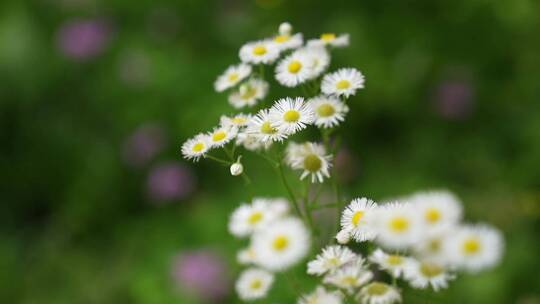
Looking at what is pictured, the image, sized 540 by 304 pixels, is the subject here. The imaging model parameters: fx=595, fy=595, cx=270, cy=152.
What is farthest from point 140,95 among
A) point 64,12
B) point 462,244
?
point 462,244

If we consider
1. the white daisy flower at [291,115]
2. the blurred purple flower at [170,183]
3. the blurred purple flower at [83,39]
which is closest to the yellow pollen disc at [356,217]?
the white daisy flower at [291,115]

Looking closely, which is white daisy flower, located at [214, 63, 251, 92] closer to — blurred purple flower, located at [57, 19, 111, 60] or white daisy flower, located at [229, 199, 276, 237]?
white daisy flower, located at [229, 199, 276, 237]

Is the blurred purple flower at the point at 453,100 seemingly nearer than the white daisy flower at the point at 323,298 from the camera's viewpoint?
No

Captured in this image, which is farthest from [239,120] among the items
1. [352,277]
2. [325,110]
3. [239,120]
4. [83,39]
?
[83,39]

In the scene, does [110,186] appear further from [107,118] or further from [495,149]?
[495,149]

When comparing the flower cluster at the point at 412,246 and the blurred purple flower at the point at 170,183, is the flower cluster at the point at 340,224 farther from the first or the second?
the blurred purple flower at the point at 170,183
